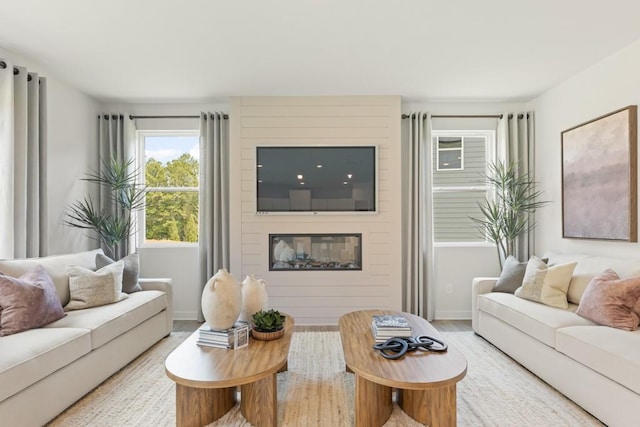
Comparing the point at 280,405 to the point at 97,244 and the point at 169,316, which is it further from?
the point at 97,244

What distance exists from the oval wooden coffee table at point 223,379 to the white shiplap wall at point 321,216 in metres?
1.89

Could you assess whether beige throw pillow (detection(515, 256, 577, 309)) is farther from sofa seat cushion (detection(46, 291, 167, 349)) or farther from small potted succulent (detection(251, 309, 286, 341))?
sofa seat cushion (detection(46, 291, 167, 349))

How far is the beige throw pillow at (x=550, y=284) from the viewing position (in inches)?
115

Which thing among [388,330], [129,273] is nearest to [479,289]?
[388,330]

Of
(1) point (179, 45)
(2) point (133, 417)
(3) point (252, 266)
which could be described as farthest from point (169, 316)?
(1) point (179, 45)

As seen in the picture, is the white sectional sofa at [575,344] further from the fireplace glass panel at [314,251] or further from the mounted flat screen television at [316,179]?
the mounted flat screen television at [316,179]

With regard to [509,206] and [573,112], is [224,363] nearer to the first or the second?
[509,206]

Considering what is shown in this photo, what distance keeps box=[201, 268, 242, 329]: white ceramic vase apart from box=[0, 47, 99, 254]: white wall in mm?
2389

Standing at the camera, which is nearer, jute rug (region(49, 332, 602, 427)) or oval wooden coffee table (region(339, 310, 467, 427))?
oval wooden coffee table (region(339, 310, 467, 427))

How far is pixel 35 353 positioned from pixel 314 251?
2673mm

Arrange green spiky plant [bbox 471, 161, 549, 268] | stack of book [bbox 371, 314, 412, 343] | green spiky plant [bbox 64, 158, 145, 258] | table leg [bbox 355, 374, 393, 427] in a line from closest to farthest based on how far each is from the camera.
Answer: table leg [bbox 355, 374, 393, 427]
stack of book [bbox 371, 314, 412, 343]
green spiky plant [bbox 64, 158, 145, 258]
green spiky plant [bbox 471, 161, 549, 268]

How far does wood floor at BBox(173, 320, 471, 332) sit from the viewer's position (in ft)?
12.8

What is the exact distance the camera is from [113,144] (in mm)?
4250

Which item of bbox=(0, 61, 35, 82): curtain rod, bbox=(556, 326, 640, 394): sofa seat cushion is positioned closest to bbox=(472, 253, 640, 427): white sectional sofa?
bbox=(556, 326, 640, 394): sofa seat cushion
